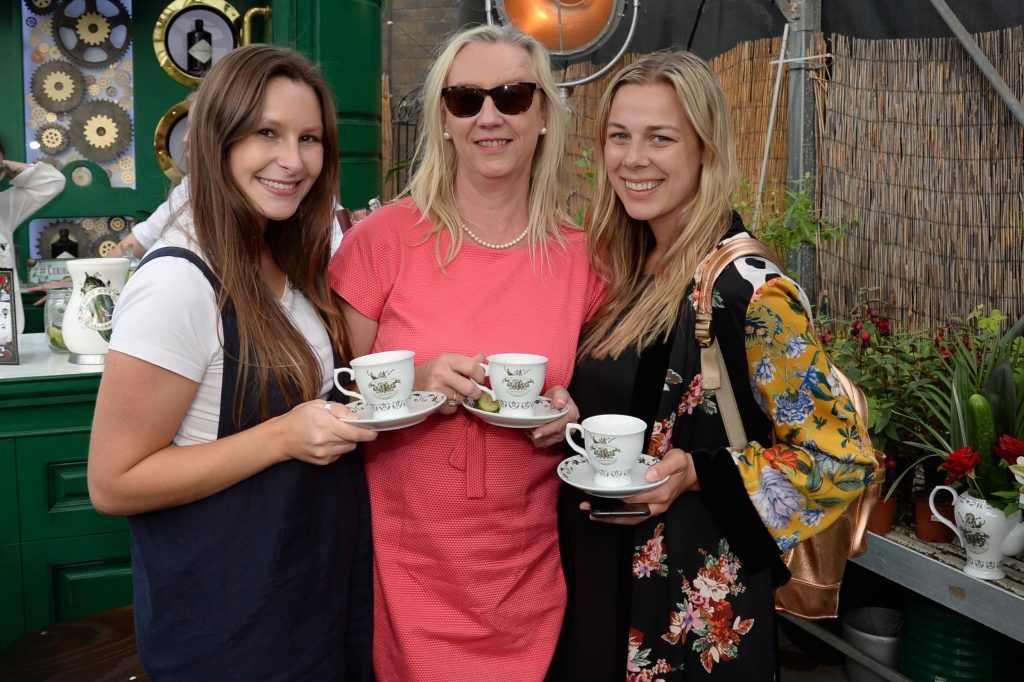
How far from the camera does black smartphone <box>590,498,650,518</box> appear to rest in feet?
5.41

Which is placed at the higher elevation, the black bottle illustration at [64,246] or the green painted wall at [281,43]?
the green painted wall at [281,43]

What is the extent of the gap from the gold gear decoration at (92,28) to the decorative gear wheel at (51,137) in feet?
1.49

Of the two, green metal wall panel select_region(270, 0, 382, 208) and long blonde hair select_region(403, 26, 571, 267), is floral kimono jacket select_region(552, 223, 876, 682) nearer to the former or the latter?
long blonde hair select_region(403, 26, 571, 267)

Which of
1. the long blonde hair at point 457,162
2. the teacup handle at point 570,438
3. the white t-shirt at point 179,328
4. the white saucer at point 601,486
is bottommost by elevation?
the white saucer at point 601,486

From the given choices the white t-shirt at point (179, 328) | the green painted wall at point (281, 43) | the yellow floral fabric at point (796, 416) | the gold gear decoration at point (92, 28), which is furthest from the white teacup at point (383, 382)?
the gold gear decoration at point (92, 28)

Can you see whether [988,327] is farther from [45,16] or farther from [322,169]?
[45,16]

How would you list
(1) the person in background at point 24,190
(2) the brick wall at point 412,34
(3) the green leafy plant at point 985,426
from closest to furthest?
1. (3) the green leafy plant at point 985,426
2. (1) the person in background at point 24,190
3. (2) the brick wall at point 412,34

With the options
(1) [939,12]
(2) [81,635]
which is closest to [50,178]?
(2) [81,635]

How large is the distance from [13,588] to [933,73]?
140 inches

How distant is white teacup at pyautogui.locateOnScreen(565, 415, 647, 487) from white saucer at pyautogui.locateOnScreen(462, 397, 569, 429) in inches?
3.4

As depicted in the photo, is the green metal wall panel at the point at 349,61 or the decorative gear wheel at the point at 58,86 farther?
the decorative gear wheel at the point at 58,86

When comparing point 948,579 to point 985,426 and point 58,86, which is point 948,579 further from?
point 58,86

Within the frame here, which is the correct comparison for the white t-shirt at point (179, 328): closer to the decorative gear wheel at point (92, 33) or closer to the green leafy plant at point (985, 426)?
the green leafy plant at point (985, 426)

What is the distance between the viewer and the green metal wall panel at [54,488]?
273 centimetres
